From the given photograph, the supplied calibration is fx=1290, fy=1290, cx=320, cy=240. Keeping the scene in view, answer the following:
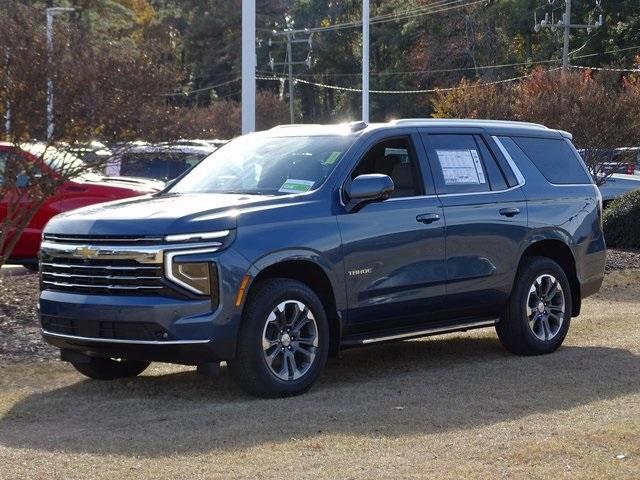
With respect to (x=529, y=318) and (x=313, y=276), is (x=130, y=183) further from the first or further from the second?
(x=313, y=276)

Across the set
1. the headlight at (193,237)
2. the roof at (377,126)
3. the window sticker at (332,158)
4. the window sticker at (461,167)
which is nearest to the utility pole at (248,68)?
the roof at (377,126)

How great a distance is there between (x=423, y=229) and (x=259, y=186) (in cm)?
122

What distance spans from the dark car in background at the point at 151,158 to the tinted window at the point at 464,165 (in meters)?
1.94

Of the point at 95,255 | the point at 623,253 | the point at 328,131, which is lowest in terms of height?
the point at 623,253

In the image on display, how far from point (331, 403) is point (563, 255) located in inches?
127

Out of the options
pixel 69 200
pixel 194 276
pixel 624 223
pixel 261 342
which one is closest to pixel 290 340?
pixel 261 342

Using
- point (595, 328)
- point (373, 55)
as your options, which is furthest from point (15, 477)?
point (373, 55)

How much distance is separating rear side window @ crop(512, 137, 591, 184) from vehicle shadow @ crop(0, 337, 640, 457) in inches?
57.7

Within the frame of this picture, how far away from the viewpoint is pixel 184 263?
309 inches

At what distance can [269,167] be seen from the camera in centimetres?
911

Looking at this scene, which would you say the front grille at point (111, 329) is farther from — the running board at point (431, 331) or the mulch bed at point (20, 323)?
the mulch bed at point (20, 323)

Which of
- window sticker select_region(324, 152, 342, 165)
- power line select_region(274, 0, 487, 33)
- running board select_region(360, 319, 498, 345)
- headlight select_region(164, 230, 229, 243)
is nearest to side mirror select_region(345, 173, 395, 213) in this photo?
window sticker select_region(324, 152, 342, 165)

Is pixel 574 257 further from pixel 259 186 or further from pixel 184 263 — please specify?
pixel 184 263

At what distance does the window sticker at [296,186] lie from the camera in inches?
343
